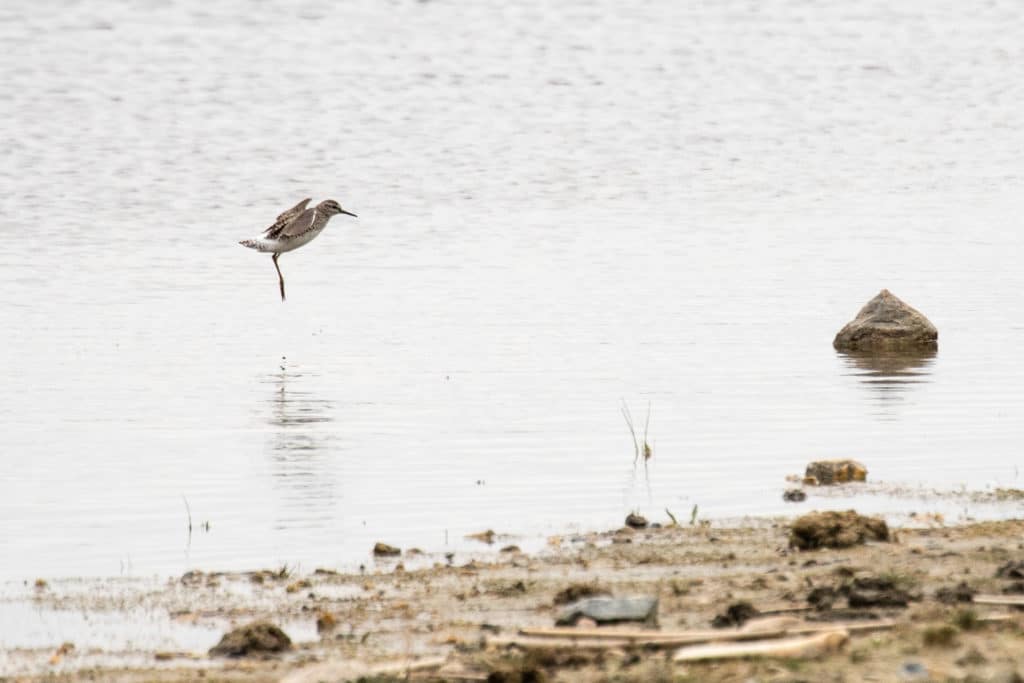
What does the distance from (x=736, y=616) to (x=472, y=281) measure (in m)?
11.8

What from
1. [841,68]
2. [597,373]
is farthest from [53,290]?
[841,68]

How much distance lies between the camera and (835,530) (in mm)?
8633

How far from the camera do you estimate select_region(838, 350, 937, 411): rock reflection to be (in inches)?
534

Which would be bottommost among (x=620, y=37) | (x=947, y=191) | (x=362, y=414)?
(x=362, y=414)

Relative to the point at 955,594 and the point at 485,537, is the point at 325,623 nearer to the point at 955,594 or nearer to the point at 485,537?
the point at 485,537

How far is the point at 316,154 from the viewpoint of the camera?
96.5ft

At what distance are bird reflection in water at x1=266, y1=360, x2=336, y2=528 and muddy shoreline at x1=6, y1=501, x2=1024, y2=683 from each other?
1240 mm

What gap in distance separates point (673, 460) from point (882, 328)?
4.42 m

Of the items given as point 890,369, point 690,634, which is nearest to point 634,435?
point 890,369

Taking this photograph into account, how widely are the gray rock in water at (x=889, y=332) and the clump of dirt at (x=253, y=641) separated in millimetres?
8556

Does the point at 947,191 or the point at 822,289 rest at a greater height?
the point at 947,191

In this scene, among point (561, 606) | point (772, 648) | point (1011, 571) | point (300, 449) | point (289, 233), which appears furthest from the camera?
point (289, 233)

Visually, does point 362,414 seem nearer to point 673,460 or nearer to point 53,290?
point 673,460

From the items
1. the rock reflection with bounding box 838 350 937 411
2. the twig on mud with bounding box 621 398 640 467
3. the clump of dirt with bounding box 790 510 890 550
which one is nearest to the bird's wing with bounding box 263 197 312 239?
→ the rock reflection with bounding box 838 350 937 411
